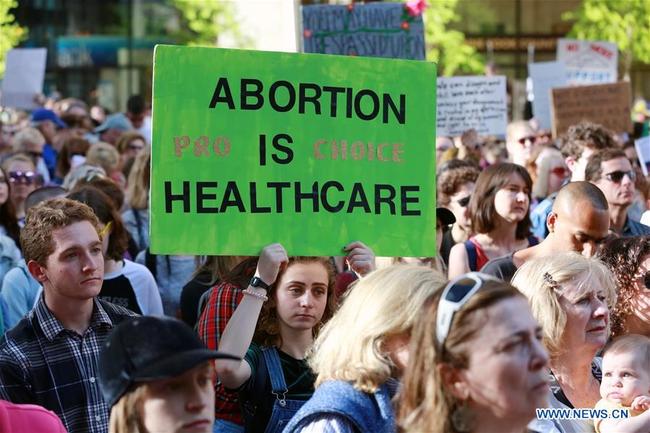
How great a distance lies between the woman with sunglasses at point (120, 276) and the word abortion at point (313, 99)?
1.44 m

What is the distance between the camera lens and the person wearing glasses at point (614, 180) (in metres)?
7.50

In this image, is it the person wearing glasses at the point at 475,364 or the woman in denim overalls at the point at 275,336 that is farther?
the woman in denim overalls at the point at 275,336

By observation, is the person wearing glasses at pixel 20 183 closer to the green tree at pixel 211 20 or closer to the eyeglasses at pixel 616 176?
the eyeglasses at pixel 616 176

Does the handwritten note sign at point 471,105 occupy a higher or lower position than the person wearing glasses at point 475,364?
higher

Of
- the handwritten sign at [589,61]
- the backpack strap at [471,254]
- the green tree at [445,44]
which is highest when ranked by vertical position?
the green tree at [445,44]

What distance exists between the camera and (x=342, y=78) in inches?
199

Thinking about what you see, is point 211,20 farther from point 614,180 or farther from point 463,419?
point 463,419

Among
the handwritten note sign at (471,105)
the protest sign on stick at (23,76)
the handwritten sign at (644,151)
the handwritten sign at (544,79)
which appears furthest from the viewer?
the protest sign on stick at (23,76)

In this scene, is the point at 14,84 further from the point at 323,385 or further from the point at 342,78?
the point at 323,385

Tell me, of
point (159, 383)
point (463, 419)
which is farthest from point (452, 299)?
point (159, 383)

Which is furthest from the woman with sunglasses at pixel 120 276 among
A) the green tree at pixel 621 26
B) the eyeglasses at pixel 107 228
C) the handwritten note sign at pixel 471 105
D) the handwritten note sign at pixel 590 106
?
the green tree at pixel 621 26

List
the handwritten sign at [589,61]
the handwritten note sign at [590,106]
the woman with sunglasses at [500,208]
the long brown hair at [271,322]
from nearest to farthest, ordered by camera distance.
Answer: the long brown hair at [271,322]
the woman with sunglasses at [500,208]
the handwritten note sign at [590,106]
the handwritten sign at [589,61]

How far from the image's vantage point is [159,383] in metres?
2.96

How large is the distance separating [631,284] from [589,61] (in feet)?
35.9
